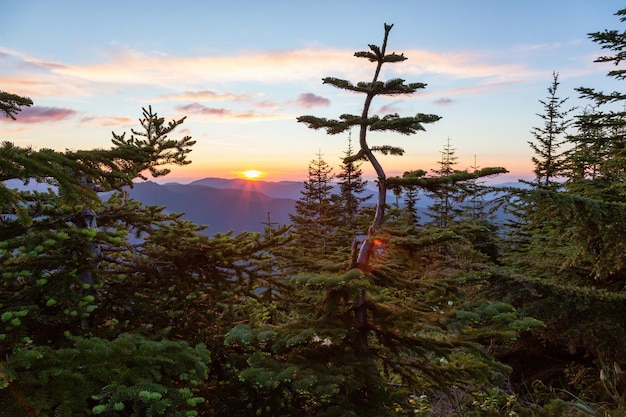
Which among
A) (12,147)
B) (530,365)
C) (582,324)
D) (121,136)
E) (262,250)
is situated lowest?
(530,365)

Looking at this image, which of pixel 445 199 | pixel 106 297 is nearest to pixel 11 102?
pixel 106 297

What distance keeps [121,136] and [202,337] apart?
5.02 meters

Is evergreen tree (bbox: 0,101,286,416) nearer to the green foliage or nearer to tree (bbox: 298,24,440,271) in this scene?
the green foliage

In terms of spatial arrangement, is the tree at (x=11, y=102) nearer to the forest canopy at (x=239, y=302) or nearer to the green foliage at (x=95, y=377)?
the forest canopy at (x=239, y=302)

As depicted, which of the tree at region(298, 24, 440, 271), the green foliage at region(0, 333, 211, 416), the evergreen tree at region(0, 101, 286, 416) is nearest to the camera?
the green foliage at region(0, 333, 211, 416)

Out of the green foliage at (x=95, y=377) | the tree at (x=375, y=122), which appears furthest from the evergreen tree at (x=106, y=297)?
the tree at (x=375, y=122)

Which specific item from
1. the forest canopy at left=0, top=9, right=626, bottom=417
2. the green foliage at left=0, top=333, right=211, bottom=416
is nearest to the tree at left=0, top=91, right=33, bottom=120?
the forest canopy at left=0, top=9, right=626, bottom=417

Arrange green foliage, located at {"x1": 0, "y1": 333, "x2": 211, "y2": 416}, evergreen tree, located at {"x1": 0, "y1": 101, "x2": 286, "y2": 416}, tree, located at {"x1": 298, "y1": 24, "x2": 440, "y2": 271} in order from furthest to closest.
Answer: tree, located at {"x1": 298, "y1": 24, "x2": 440, "y2": 271} → evergreen tree, located at {"x1": 0, "y1": 101, "x2": 286, "y2": 416} → green foliage, located at {"x1": 0, "y1": 333, "x2": 211, "y2": 416}

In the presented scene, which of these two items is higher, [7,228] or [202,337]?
[7,228]

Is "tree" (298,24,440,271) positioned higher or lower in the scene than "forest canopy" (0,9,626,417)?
higher

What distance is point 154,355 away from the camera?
352cm

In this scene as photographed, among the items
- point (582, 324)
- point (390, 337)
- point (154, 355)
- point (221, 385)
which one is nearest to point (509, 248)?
point (582, 324)

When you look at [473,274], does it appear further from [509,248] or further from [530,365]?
[509,248]

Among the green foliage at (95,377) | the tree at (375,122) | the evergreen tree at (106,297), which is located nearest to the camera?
the green foliage at (95,377)
